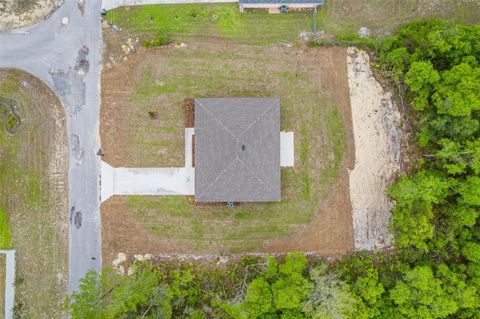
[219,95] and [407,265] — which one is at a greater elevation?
[219,95]

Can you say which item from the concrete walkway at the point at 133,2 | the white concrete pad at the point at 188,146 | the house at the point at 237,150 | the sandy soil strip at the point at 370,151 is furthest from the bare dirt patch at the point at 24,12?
the sandy soil strip at the point at 370,151

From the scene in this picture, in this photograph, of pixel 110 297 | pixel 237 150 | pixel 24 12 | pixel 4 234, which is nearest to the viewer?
pixel 110 297

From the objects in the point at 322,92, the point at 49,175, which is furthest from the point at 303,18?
the point at 49,175

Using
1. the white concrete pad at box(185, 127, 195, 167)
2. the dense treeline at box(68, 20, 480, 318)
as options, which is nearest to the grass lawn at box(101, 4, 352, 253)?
the white concrete pad at box(185, 127, 195, 167)

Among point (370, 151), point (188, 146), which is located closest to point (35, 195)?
point (188, 146)

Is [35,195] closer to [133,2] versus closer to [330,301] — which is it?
[133,2]

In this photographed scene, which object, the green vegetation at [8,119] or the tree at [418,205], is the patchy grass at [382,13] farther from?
the green vegetation at [8,119]

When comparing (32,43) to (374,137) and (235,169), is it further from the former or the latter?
(374,137)
